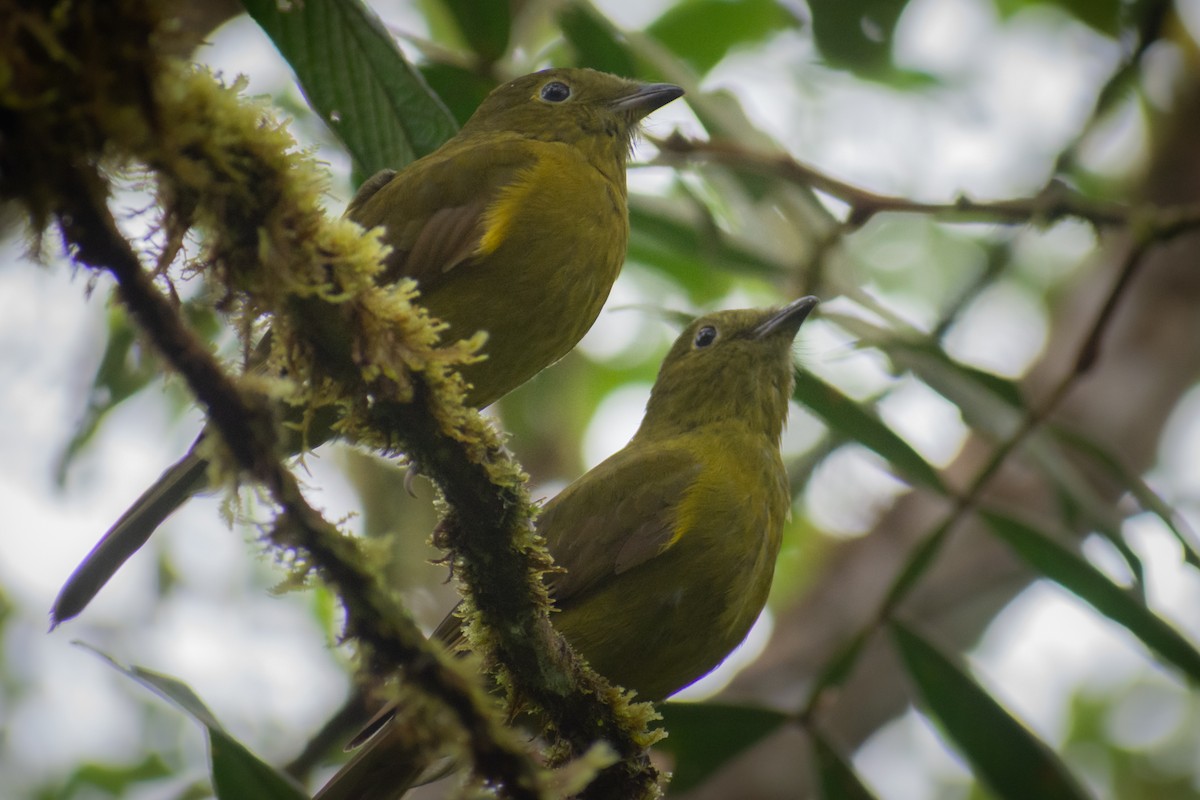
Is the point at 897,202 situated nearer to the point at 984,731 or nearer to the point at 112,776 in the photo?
the point at 984,731

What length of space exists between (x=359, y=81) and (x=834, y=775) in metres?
2.59

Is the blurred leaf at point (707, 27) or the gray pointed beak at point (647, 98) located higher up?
the gray pointed beak at point (647, 98)

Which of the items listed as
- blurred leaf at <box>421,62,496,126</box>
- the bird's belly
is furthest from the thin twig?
the bird's belly

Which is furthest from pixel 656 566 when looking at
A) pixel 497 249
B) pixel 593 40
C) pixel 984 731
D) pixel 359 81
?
pixel 593 40

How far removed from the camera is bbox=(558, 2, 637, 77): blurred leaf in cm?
466

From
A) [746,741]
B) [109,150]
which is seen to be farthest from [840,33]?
[109,150]

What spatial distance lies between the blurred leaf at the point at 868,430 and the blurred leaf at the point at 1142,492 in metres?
0.66

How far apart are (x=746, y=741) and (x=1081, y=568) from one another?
1.25 metres

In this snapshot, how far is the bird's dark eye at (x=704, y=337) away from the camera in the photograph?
16.1 ft

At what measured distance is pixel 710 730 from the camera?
13.6ft

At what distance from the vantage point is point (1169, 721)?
1121 cm

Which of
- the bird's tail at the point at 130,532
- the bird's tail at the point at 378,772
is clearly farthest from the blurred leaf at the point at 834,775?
the bird's tail at the point at 130,532

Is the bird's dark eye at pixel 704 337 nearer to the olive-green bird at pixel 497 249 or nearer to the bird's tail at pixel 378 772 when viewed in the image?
the olive-green bird at pixel 497 249

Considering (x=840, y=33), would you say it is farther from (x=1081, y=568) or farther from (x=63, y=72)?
(x=63, y=72)
